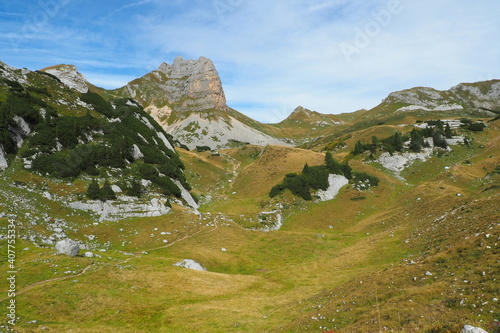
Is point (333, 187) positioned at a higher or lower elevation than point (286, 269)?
→ higher

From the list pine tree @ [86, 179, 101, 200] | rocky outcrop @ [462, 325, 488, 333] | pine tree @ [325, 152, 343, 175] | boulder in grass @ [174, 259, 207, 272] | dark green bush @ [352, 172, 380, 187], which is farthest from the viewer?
pine tree @ [325, 152, 343, 175]

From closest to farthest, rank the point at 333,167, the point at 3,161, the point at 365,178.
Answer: the point at 3,161, the point at 365,178, the point at 333,167

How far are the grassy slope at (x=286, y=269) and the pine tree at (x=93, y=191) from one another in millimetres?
3835

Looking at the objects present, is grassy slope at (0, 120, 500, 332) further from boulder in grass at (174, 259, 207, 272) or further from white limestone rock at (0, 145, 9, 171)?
boulder in grass at (174, 259, 207, 272)

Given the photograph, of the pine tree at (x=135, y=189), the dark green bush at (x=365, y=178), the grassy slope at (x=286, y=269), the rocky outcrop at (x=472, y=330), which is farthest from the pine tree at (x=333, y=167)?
the rocky outcrop at (x=472, y=330)

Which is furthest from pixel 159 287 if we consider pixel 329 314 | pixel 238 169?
pixel 238 169

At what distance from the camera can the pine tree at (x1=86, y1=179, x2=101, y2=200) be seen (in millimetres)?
44812

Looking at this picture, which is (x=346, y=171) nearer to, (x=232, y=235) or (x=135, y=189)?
(x=232, y=235)

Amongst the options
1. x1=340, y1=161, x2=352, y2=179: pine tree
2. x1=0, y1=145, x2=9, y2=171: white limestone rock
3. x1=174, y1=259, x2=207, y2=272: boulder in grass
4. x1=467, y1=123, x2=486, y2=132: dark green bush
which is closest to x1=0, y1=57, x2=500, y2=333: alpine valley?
x1=174, y1=259, x2=207, y2=272: boulder in grass

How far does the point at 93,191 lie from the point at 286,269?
1321 inches

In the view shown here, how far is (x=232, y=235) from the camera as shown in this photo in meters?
47.5

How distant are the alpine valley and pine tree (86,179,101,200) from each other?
6.6 inches

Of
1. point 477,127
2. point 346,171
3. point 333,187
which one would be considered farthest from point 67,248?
point 477,127

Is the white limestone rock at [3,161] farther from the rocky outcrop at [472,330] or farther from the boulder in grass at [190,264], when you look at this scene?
the rocky outcrop at [472,330]
